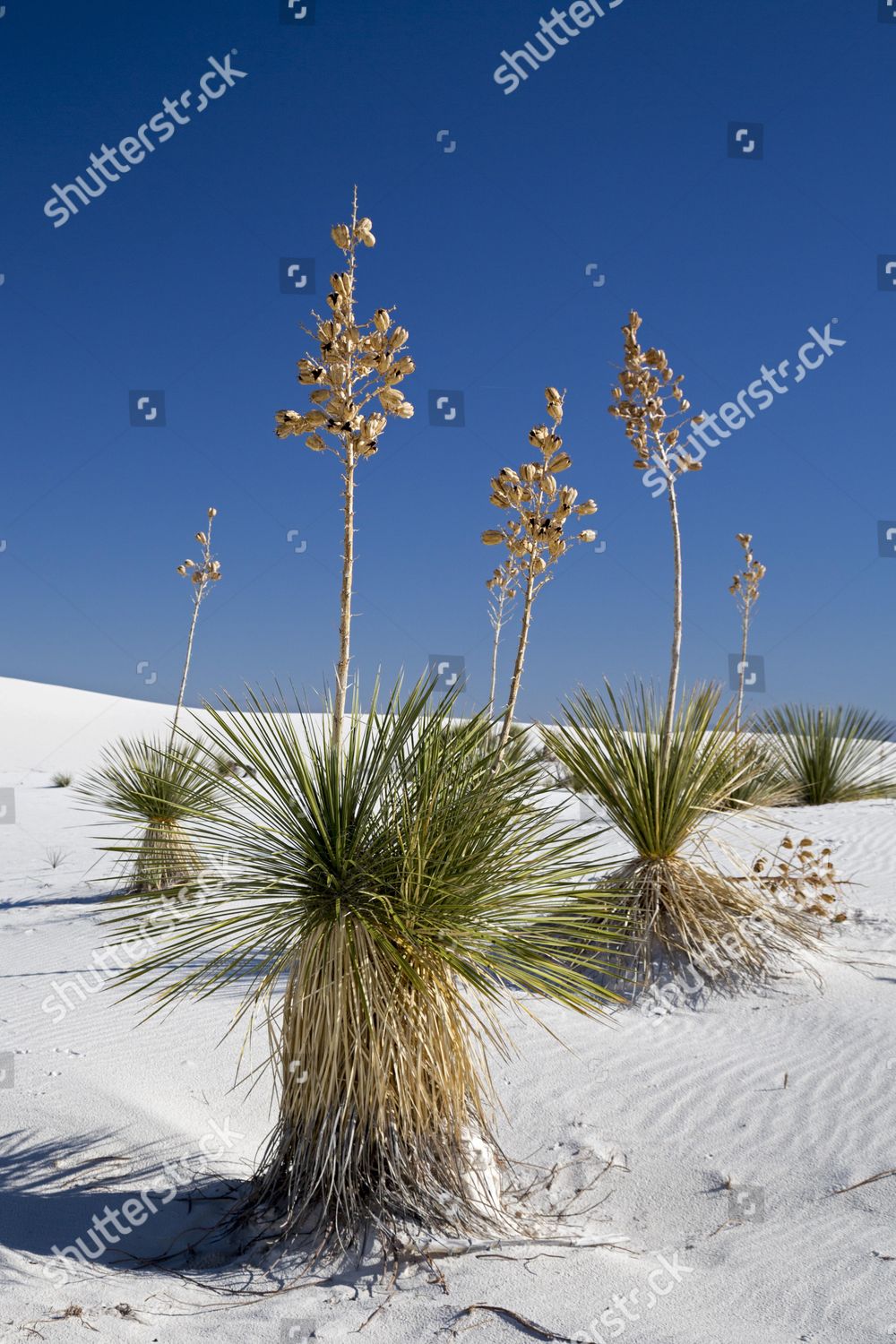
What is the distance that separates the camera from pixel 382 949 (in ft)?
9.33

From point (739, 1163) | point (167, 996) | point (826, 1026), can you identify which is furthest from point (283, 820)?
point (826, 1026)

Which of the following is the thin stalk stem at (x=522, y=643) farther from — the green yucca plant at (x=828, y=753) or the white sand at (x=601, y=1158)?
the green yucca plant at (x=828, y=753)

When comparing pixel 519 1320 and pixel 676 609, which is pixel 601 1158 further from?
pixel 676 609

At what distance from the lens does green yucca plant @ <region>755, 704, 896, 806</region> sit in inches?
435

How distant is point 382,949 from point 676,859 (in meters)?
3.07

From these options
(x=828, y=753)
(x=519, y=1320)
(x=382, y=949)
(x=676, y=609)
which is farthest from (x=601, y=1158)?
(x=828, y=753)

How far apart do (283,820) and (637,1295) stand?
1.76 metres

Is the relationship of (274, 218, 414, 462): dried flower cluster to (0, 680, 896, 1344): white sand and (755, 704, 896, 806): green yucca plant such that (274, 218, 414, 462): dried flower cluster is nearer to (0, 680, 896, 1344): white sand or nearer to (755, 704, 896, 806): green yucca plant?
(0, 680, 896, 1344): white sand

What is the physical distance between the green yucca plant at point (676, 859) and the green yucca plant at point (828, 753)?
556cm

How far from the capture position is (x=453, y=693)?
3.11m

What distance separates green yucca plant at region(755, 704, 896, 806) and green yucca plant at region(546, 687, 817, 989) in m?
5.56

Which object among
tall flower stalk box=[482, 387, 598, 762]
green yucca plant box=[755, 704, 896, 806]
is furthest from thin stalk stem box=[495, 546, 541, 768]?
green yucca plant box=[755, 704, 896, 806]

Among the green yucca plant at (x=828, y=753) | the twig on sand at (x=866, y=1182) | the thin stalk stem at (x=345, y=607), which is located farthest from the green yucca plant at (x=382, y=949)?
the green yucca plant at (x=828, y=753)

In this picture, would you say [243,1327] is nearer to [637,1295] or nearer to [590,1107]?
[637,1295]
